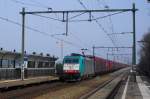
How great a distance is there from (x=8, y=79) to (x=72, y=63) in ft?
24.3

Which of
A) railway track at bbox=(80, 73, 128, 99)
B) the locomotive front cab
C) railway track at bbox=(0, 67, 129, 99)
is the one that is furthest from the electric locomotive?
railway track at bbox=(0, 67, 129, 99)

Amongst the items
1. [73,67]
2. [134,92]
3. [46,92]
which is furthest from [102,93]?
[73,67]

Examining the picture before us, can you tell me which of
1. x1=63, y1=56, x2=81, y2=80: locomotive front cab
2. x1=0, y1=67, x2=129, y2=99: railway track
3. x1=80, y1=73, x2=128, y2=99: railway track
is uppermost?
x1=63, y1=56, x2=81, y2=80: locomotive front cab

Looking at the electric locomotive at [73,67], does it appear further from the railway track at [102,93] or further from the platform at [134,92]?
the platform at [134,92]

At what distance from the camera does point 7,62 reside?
57.2 meters

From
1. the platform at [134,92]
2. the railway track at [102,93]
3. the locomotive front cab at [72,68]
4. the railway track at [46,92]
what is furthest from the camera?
the locomotive front cab at [72,68]

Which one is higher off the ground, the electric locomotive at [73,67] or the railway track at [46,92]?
the electric locomotive at [73,67]

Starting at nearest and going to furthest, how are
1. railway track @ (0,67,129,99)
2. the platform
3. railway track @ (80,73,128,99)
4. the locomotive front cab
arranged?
railway track @ (0,67,129,99), railway track @ (80,73,128,99), the platform, the locomotive front cab

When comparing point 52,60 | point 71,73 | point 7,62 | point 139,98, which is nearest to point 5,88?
point 139,98

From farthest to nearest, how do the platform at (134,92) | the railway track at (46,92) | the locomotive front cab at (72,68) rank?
the locomotive front cab at (72,68)
the platform at (134,92)
the railway track at (46,92)

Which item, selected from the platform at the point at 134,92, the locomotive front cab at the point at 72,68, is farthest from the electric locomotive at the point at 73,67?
the platform at the point at 134,92

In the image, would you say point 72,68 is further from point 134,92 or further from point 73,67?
point 134,92

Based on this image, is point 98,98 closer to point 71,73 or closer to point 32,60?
point 71,73

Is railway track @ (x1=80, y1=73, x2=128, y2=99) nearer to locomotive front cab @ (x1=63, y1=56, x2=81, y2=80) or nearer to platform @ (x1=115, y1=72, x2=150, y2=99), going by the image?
platform @ (x1=115, y1=72, x2=150, y2=99)
